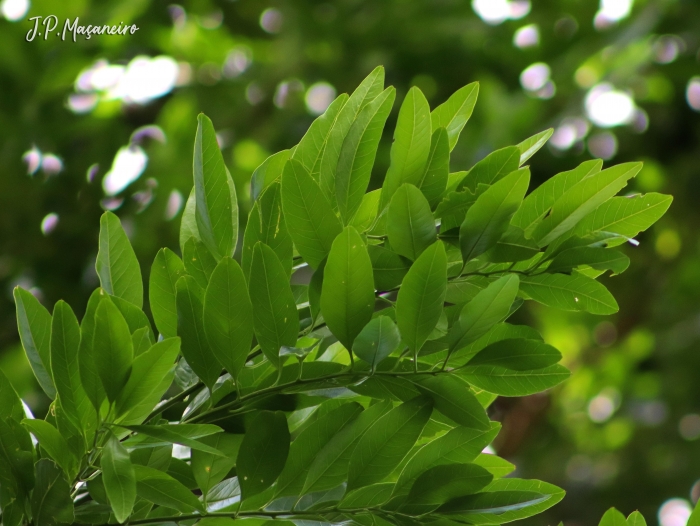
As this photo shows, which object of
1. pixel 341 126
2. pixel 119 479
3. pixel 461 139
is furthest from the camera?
pixel 461 139

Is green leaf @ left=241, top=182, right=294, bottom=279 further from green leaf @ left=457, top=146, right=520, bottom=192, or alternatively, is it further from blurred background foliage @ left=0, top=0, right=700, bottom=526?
blurred background foliage @ left=0, top=0, right=700, bottom=526

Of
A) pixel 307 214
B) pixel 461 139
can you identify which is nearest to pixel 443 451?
pixel 307 214

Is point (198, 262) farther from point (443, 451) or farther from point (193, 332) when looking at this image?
point (443, 451)

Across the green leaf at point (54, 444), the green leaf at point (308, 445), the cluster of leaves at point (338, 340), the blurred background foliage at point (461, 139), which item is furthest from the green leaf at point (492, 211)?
the blurred background foliage at point (461, 139)

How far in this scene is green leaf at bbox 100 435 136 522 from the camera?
32 cm

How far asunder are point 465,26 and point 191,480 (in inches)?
73.0

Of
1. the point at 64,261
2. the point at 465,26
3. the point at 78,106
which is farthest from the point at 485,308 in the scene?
the point at 465,26

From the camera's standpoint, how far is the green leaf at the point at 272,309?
384 mm

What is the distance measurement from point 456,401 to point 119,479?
6.1 inches

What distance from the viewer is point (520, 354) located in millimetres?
391

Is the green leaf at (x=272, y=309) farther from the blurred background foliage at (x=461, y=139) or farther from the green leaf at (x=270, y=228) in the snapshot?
the blurred background foliage at (x=461, y=139)

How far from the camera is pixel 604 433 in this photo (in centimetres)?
290

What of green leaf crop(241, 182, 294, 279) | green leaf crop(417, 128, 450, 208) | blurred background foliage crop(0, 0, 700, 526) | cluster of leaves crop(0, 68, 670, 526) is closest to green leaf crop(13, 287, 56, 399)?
cluster of leaves crop(0, 68, 670, 526)

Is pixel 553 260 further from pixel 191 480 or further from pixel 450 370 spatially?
pixel 191 480
